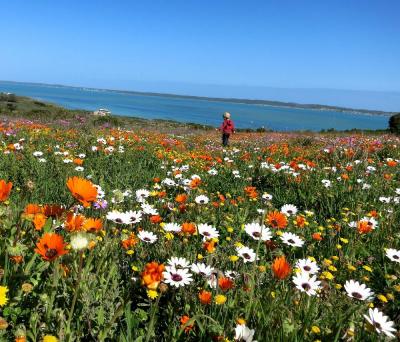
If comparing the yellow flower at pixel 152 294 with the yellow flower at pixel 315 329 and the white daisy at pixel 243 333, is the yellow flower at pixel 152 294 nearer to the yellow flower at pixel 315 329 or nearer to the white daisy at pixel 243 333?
the white daisy at pixel 243 333

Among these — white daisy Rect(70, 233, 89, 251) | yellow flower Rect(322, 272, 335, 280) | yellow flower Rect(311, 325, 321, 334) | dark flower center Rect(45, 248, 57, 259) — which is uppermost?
white daisy Rect(70, 233, 89, 251)

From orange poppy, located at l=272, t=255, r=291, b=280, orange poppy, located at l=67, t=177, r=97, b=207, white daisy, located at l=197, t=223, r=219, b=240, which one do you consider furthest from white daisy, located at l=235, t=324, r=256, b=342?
white daisy, located at l=197, t=223, r=219, b=240

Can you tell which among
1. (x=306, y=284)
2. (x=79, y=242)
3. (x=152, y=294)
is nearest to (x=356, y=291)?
(x=306, y=284)

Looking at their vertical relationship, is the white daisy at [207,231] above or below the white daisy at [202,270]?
below

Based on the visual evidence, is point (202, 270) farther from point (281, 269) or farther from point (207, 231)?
point (207, 231)

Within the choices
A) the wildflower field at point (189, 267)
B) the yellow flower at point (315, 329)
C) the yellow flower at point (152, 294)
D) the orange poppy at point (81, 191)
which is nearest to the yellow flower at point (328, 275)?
the wildflower field at point (189, 267)

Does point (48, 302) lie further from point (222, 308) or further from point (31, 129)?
point (31, 129)

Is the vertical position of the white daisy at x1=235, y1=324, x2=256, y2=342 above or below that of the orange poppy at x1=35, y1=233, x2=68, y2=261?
below

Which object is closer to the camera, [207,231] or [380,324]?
[380,324]

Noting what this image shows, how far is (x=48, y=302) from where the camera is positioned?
179 cm

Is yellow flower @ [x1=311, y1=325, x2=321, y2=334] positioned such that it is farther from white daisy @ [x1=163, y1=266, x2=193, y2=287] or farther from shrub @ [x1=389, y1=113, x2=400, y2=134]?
shrub @ [x1=389, y1=113, x2=400, y2=134]

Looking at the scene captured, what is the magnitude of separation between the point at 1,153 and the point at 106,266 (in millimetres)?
Answer: 5145

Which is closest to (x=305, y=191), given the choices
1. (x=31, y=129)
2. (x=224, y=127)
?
(x=31, y=129)

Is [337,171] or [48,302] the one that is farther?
[337,171]
